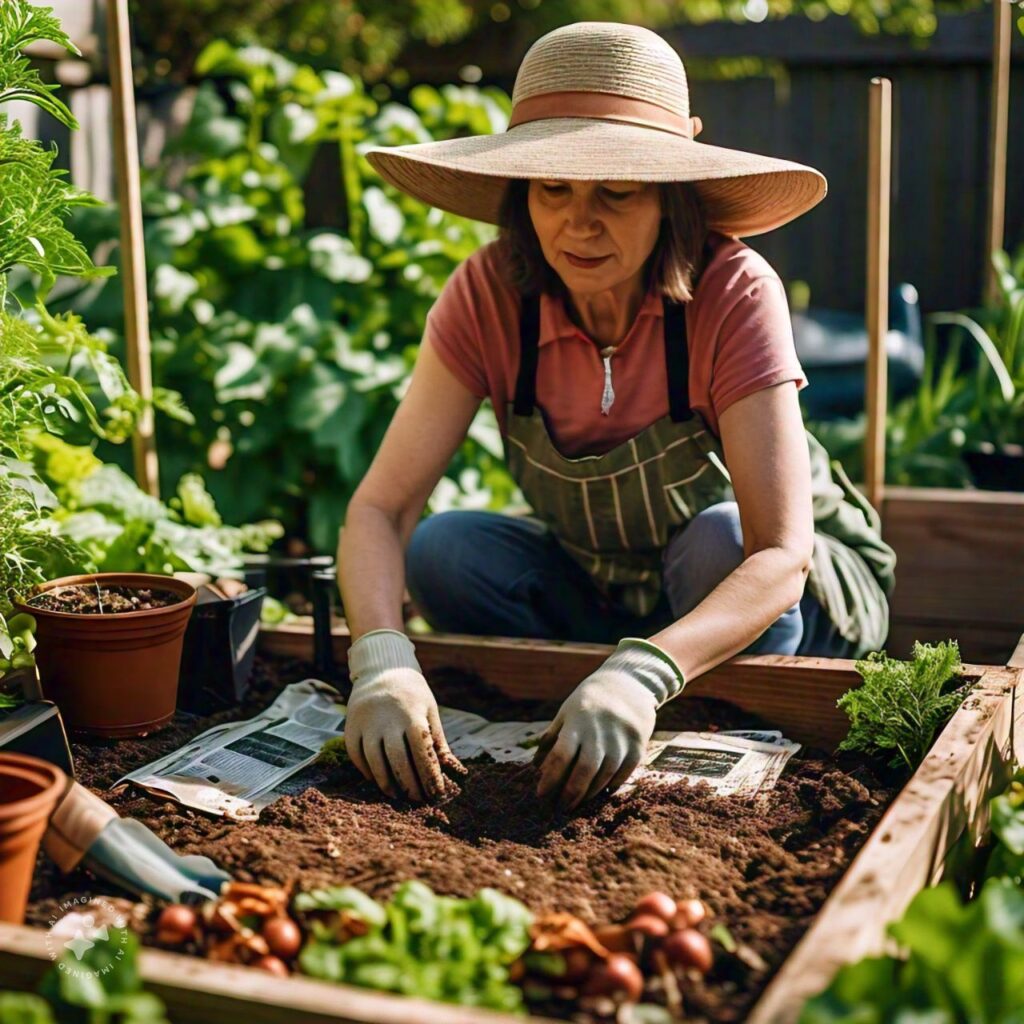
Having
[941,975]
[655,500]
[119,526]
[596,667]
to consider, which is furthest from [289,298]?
[941,975]

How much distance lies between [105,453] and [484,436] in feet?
3.22

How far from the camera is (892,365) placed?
4.23m

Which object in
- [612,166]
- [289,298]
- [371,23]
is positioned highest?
[371,23]

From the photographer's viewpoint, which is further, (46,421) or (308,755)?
(308,755)

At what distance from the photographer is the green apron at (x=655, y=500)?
2.21 m

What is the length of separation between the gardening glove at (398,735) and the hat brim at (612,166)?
30.2 inches

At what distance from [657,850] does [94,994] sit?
0.76 meters

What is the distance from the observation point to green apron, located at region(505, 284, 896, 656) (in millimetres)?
2213

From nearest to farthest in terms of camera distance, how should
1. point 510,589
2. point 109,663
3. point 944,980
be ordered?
point 944,980
point 109,663
point 510,589

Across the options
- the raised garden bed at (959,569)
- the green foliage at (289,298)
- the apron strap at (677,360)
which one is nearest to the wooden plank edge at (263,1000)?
the apron strap at (677,360)

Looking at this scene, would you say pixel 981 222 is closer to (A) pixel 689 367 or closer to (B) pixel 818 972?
(A) pixel 689 367

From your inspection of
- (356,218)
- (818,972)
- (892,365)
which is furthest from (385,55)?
(818,972)

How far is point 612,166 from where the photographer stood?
187 cm

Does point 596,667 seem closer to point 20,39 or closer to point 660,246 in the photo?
point 660,246
